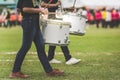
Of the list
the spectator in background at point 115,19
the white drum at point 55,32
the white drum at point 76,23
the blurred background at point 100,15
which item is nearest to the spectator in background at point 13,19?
the blurred background at point 100,15

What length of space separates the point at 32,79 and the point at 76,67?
7.70 feet

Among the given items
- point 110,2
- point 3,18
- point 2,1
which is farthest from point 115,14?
point 2,1

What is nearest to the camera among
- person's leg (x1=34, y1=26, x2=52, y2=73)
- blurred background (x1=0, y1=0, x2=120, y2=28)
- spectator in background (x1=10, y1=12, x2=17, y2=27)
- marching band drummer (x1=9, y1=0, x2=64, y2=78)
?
marching band drummer (x1=9, y1=0, x2=64, y2=78)

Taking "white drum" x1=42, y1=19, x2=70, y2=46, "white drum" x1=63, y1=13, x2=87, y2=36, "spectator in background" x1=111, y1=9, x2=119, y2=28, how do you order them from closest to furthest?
"white drum" x1=42, y1=19, x2=70, y2=46 < "white drum" x1=63, y1=13, x2=87, y2=36 < "spectator in background" x1=111, y1=9, x2=119, y2=28

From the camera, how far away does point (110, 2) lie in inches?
2167

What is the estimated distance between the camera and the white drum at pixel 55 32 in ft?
38.9

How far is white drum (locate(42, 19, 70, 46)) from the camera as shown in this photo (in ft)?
38.9

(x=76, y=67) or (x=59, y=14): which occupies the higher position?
(x=59, y=14)

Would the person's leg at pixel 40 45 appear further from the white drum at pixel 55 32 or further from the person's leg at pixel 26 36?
the white drum at pixel 55 32

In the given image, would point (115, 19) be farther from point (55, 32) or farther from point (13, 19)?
point (55, 32)

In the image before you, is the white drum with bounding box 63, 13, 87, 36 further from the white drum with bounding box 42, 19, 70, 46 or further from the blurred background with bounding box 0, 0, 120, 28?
the blurred background with bounding box 0, 0, 120, 28

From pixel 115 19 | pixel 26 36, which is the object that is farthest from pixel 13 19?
pixel 26 36

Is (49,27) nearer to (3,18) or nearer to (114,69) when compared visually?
(114,69)

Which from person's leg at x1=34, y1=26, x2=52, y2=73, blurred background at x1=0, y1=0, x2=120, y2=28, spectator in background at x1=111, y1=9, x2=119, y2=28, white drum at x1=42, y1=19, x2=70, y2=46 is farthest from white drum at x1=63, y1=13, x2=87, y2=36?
spectator in background at x1=111, y1=9, x2=119, y2=28
